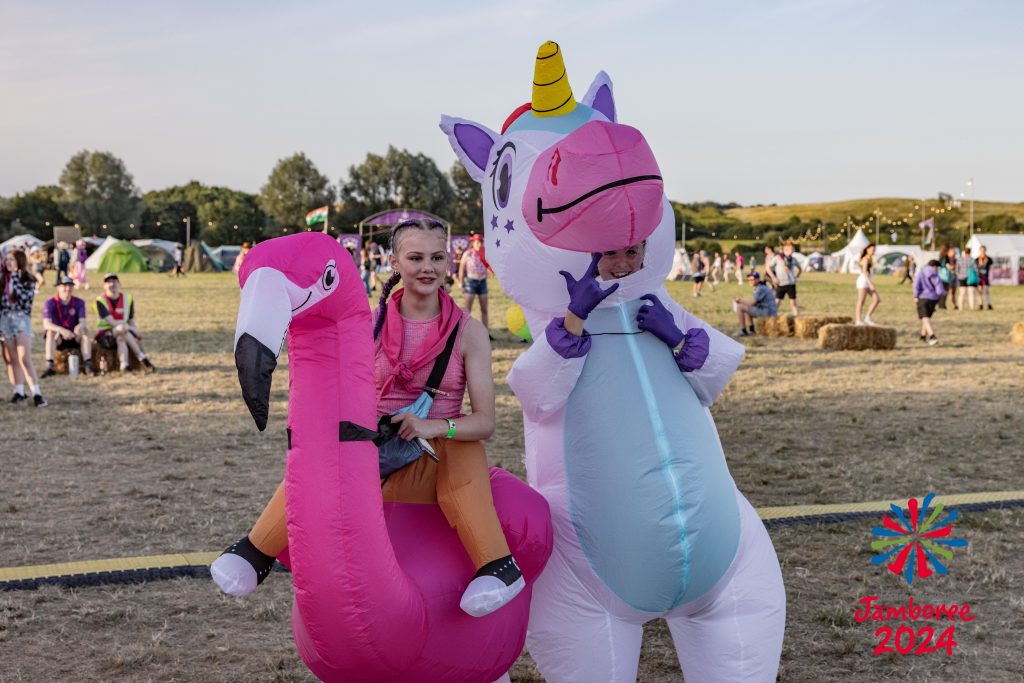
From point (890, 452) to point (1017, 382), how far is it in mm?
4696

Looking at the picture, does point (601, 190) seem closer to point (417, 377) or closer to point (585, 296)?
point (585, 296)

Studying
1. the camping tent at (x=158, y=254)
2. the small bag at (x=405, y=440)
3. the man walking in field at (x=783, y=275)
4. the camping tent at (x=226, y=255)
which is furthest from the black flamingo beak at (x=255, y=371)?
the camping tent at (x=226, y=255)

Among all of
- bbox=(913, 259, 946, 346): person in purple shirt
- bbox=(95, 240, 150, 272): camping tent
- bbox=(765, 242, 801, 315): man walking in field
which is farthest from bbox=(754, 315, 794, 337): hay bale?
bbox=(95, 240, 150, 272): camping tent

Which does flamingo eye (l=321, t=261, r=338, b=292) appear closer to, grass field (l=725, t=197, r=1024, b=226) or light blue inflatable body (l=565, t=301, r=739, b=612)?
light blue inflatable body (l=565, t=301, r=739, b=612)

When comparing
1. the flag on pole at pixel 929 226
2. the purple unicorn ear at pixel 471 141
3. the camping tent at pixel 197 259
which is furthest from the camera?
the flag on pole at pixel 929 226

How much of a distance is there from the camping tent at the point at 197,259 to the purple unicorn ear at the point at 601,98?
168 feet

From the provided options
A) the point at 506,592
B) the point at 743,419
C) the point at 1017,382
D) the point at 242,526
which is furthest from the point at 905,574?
the point at 1017,382

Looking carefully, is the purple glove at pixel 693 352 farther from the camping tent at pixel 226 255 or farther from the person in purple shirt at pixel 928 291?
the camping tent at pixel 226 255

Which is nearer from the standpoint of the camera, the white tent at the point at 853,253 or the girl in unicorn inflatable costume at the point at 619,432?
the girl in unicorn inflatable costume at the point at 619,432

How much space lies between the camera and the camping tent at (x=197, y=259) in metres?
52.2

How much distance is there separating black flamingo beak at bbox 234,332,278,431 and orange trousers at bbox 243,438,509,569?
2.15 feet

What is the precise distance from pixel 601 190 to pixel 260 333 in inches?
42.3

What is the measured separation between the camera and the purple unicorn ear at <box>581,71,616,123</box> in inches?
142

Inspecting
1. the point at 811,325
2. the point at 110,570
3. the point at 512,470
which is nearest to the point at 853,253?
the point at 811,325
